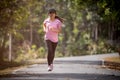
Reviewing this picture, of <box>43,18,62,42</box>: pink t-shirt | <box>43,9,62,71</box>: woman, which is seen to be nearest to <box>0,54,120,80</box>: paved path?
<box>43,9,62,71</box>: woman

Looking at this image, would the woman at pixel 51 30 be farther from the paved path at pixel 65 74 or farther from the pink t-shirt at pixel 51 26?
the paved path at pixel 65 74

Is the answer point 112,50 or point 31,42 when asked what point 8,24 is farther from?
point 31,42

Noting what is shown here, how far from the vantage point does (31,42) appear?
46719 millimetres

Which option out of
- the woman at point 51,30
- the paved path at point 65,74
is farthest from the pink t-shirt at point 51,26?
the paved path at point 65,74

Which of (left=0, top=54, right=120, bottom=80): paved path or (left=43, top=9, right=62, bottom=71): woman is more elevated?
(left=43, top=9, right=62, bottom=71): woman

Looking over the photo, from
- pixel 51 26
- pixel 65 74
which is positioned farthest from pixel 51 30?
pixel 65 74

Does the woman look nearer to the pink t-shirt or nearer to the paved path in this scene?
the pink t-shirt

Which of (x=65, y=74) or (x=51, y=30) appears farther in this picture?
(x=51, y=30)

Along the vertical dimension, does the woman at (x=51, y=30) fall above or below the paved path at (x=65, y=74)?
above

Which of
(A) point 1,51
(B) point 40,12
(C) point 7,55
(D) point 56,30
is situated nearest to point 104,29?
(B) point 40,12

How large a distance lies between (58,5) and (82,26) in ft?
13.4

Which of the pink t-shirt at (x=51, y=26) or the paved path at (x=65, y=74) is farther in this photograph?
the pink t-shirt at (x=51, y=26)

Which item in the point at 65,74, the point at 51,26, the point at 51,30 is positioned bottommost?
the point at 65,74

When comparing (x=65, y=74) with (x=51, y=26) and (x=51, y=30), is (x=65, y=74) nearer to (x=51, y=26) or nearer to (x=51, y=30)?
(x=51, y=30)
